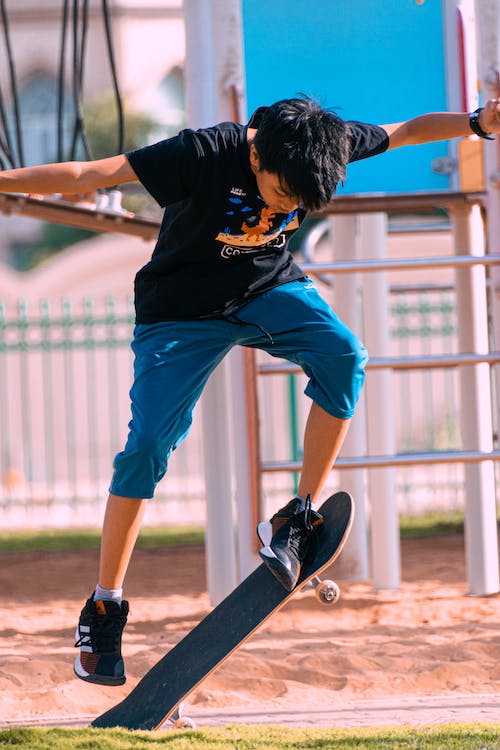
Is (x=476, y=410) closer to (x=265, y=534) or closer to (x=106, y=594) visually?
(x=265, y=534)

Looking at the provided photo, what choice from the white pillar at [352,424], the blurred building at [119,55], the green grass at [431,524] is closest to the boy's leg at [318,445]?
the white pillar at [352,424]

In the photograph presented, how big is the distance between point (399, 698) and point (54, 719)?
1141mm

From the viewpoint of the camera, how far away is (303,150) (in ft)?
9.39

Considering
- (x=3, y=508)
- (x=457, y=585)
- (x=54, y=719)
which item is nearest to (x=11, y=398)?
(x=3, y=508)

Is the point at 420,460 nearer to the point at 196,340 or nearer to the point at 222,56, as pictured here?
the point at 196,340

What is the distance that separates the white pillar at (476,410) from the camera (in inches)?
213

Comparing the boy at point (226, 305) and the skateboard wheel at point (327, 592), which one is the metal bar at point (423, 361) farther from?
the skateboard wheel at point (327, 592)

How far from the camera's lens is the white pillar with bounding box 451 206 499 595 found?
540 cm

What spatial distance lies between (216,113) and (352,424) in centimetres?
179

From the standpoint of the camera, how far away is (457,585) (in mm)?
6105

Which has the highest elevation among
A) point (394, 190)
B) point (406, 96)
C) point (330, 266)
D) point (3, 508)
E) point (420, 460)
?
point (406, 96)

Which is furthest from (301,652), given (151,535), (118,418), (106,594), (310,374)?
(118,418)

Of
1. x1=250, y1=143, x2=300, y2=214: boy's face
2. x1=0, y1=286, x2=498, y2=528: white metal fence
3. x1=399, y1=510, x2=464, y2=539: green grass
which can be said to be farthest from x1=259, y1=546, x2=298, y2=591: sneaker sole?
x1=399, y1=510, x2=464, y2=539: green grass

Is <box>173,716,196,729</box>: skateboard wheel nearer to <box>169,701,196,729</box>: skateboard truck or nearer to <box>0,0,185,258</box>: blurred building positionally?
<box>169,701,196,729</box>: skateboard truck
